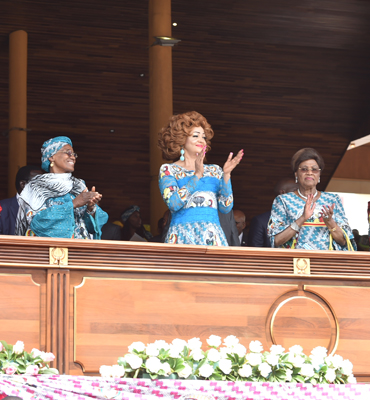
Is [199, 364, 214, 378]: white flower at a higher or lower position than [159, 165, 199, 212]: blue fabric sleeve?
lower

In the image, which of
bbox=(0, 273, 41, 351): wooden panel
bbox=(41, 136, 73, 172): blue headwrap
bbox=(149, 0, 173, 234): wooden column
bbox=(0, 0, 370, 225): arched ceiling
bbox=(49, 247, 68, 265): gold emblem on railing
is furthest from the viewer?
bbox=(0, 0, 370, 225): arched ceiling

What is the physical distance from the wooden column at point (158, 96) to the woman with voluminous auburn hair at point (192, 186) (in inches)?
147

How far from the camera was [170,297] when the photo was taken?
354cm

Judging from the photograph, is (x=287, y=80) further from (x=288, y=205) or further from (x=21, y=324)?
(x=21, y=324)

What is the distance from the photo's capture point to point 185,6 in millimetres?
10070

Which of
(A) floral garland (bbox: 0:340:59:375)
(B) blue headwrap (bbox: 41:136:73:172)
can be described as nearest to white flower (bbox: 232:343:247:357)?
(A) floral garland (bbox: 0:340:59:375)

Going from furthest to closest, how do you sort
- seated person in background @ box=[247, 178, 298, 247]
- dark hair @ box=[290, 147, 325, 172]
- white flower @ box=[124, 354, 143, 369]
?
seated person in background @ box=[247, 178, 298, 247] → dark hair @ box=[290, 147, 325, 172] → white flower @ box=[124, 354, 143, 369]

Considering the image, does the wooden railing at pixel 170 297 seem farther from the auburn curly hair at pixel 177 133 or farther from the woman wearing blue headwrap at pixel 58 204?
the auburn curly hair at pixel 177 133

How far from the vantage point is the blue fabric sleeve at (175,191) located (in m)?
3.89

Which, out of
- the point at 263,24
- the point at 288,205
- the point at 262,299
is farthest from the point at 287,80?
the point at 262,299

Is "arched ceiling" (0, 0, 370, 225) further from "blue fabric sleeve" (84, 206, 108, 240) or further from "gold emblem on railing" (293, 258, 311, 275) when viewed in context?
"gold emblem on railing" (293, 258, 311, 275)

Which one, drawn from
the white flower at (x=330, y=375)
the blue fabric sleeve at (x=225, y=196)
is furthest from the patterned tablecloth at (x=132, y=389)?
the blue fabric sleeve at (x=225, y=196)

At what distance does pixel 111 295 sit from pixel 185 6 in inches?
286

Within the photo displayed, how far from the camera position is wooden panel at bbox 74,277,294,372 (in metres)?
3.43
